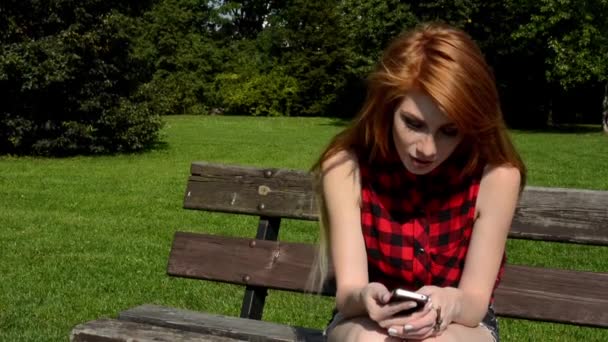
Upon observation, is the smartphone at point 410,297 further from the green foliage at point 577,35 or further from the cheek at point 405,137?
the green foliage at point 577,35

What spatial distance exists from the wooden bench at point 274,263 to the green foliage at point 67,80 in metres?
14.4

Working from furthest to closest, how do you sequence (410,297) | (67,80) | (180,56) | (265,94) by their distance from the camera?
(180,56), (265,94), (67,80), (410,297)

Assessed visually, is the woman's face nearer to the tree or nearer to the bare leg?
the bare leg

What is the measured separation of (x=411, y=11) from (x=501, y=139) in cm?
3697

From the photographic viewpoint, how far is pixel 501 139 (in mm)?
2682

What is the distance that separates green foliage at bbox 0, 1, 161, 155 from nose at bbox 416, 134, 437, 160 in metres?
15.7

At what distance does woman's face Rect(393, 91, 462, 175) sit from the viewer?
2.48 meters

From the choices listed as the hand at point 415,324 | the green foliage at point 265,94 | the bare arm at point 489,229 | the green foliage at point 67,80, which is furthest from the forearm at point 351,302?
the green foliage at point 265,94

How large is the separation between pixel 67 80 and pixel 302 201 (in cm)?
1546

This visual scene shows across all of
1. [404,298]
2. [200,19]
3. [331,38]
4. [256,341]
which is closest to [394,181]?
[404,298]

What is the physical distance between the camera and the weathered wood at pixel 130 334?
3107 millimetres

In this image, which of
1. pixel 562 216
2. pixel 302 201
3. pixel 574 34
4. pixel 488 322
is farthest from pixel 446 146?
pixel 574 34

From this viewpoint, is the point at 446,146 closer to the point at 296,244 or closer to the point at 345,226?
the point at 345,226

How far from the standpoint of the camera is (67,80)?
1809cm
